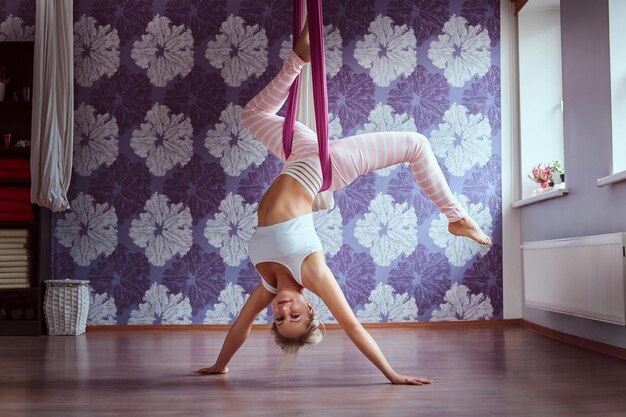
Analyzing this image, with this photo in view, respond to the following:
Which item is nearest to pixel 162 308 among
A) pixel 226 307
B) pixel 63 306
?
pixel 226 307

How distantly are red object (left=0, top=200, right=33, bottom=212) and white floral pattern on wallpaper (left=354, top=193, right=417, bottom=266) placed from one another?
2399 millimetres

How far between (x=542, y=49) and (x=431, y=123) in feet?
3.26

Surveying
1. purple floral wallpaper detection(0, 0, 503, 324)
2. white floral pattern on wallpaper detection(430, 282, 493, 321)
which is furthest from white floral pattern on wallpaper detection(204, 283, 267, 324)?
white floral pattern on wallpaper detection(430, 282, 493, 321)

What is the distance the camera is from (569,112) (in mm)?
4285

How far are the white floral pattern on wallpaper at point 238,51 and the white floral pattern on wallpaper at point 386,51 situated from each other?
745 millimetres

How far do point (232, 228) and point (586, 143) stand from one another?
258 centimetres

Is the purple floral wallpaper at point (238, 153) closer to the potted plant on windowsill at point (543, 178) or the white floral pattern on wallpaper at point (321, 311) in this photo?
the white floral pattern on wallpaper at point (321, 311)

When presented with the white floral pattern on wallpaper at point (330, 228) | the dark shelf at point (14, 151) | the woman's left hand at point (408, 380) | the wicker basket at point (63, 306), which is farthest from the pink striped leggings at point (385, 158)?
the dark shelf at point (14, 151)

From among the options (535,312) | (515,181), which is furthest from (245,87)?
(535,312)

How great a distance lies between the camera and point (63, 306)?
4.95 meters

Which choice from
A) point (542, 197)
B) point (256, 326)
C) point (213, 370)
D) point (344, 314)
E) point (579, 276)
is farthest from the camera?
point (256, 326)

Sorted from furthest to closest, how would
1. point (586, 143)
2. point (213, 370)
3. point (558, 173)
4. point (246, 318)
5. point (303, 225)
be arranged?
point (558, 173), point (586, 143), point (213, 370), point (246, 318), point (303, 225)

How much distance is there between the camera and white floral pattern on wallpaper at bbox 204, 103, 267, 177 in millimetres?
5320

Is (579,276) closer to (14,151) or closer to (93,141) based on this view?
(93,141)
